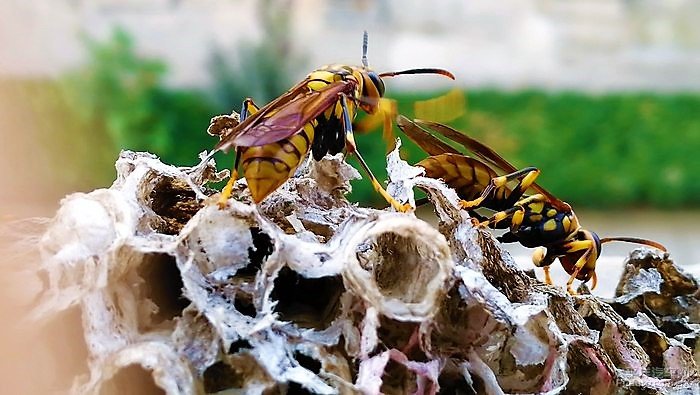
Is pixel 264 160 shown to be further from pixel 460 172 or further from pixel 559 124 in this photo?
pixel 559 124

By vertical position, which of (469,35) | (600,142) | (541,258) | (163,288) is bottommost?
(600,142)

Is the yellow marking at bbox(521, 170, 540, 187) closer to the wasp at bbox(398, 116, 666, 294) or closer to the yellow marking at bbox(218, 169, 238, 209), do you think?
the wasp at bbox(398, 116, 666, 294)

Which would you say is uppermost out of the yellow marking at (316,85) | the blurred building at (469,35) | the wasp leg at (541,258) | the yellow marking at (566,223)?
the yellow marking at (316,85)

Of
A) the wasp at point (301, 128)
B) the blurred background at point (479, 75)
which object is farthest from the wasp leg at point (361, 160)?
the blurred background at point (479, 75)

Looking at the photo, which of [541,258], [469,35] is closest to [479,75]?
[469,35]

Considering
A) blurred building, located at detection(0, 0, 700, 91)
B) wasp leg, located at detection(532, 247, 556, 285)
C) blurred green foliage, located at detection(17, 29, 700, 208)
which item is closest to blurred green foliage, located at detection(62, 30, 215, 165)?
blurred green foliage, located at detection(17, 29, 700, 208)

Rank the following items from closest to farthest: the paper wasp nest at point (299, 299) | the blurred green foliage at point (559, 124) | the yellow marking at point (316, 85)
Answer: the paper wasp nest at point (299, 299) → the yellow marking at point (316, 85) → the blurred green foliage at point (559, 124)

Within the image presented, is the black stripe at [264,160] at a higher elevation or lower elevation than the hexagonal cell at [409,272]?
higher

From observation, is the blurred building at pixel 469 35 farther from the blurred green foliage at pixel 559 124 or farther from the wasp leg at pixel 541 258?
the wasp leg at pixel 541 258
